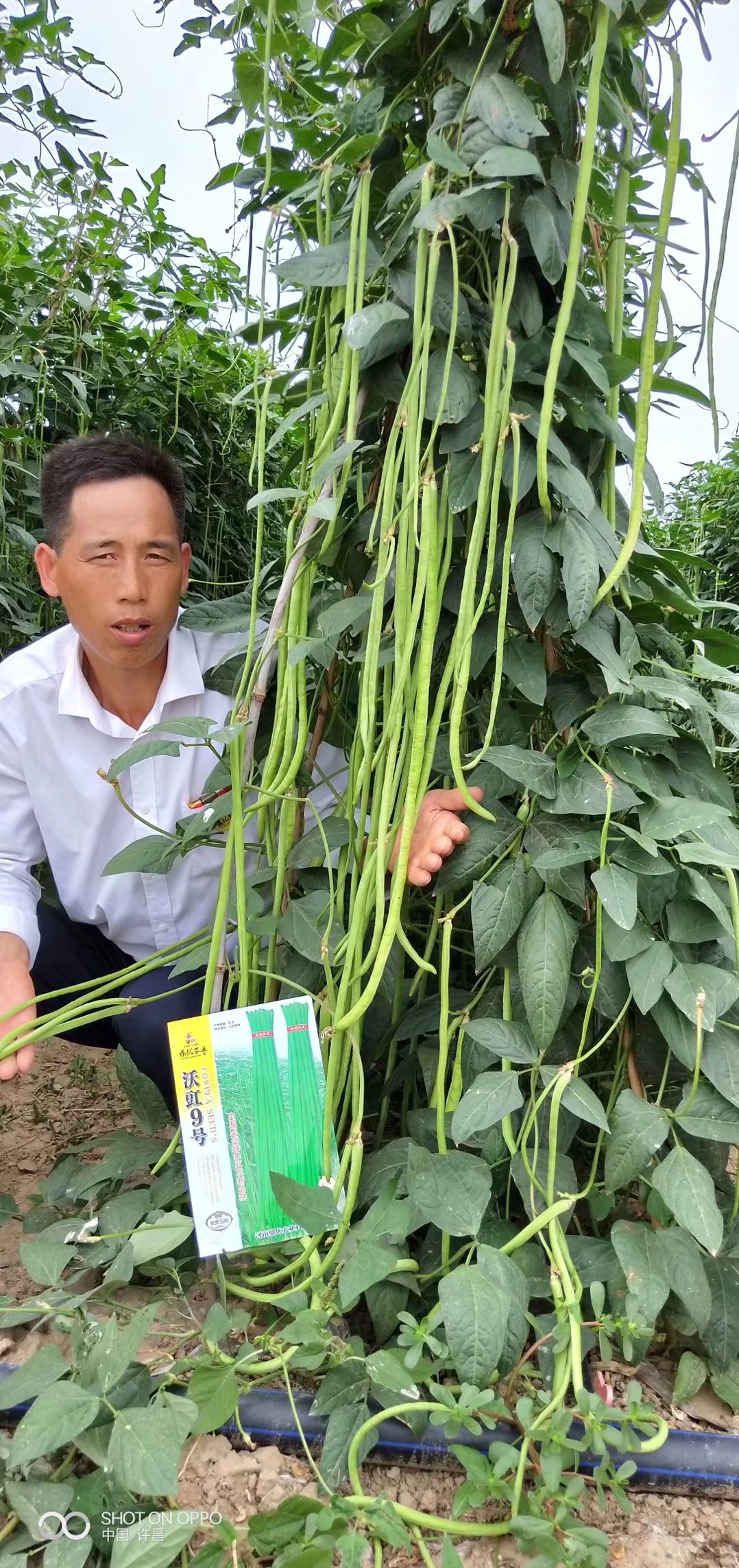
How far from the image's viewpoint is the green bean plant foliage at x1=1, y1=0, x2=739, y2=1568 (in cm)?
65

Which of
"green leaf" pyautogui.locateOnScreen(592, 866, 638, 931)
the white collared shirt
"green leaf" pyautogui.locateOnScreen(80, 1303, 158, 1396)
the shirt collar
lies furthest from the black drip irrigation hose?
the shirt collar

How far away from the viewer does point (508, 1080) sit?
71 cm

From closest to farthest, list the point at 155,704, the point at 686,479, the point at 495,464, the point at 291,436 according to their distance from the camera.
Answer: the point at 495,464, the point at 155,704, the point at 291,436, the point at 686,479

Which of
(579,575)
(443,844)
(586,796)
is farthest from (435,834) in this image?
(579,575)

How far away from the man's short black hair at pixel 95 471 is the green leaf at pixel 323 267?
16.5 inches

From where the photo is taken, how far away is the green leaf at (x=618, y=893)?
0.68 meters

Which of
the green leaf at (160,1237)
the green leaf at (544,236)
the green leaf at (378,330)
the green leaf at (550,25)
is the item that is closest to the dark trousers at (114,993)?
the green leaf at (160,1237)

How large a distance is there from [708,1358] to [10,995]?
738 mm

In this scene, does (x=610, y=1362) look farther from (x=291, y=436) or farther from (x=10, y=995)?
(x=291, y=436)

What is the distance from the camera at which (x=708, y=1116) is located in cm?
72

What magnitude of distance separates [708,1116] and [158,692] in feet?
2.56

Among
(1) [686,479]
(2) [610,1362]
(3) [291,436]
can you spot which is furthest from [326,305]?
(1) [686,479]

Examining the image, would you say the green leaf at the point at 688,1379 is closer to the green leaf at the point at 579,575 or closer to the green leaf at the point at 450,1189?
the green leaf at the point at 450,1189

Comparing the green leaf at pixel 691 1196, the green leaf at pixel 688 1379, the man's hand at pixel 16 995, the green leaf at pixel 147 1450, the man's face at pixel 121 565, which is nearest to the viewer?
the green leaf at pixel 147 1450
